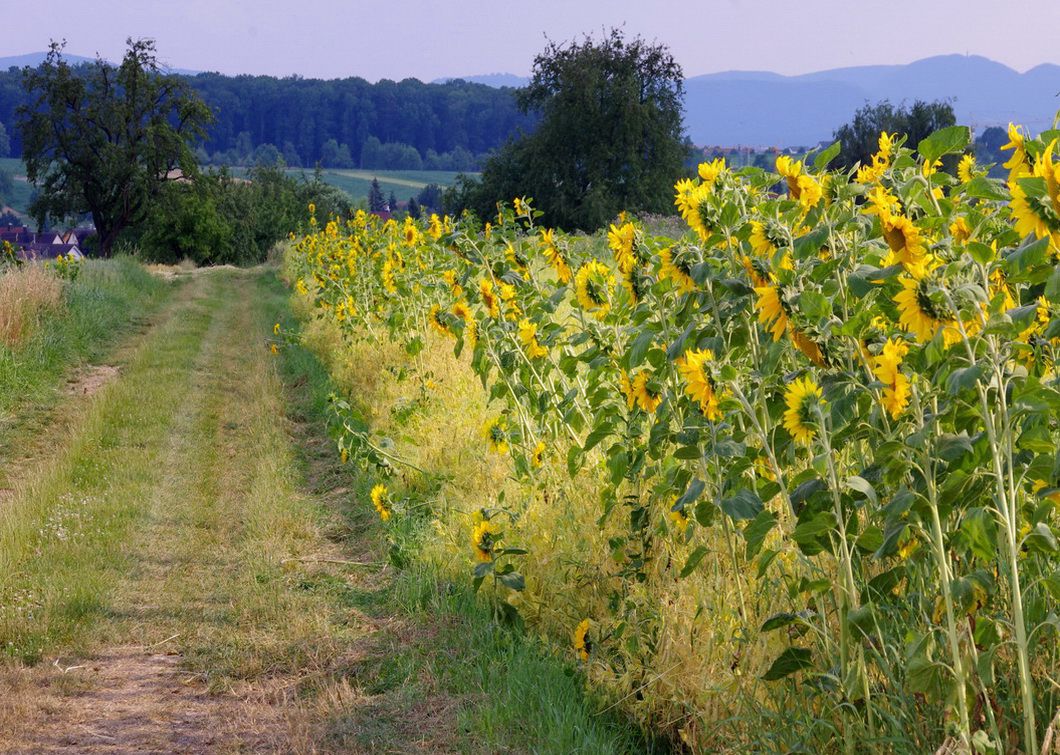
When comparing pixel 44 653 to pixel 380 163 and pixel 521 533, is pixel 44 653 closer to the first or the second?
pixel 521 533

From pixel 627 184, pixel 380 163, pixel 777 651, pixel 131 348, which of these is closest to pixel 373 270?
pixel 131 348

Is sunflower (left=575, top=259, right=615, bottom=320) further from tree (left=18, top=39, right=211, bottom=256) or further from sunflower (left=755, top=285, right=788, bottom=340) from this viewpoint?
tree (left=18, top=39, right=211, bottom=256)

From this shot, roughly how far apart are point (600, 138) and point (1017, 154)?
40344mm

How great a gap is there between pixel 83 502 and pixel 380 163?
10937 cm

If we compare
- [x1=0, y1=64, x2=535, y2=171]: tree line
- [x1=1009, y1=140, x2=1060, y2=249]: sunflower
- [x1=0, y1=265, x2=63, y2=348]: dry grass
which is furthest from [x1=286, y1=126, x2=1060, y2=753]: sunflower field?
[x1=0, y1=64, x2=535, y2=171]: tree line

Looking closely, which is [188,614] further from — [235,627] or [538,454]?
[538,454]

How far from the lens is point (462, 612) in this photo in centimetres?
417

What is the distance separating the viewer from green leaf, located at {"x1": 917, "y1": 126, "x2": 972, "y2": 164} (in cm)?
226

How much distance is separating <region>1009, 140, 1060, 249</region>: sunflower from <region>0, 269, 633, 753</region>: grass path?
1.78 metres

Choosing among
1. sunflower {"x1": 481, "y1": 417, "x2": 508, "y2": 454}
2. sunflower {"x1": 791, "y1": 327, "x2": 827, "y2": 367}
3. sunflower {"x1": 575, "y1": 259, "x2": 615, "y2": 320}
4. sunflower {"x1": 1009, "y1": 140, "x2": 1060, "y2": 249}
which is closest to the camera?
sunflower {"x1": 1009, "y1": 140, "x2": 1060, "y2": 249}

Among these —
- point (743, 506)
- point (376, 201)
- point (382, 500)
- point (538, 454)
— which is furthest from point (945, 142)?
point (376, 201)

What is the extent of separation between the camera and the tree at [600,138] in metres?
41.1

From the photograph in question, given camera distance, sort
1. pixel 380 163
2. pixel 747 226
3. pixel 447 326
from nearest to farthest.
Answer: pixel 747 226, pixel 447 326, pixel 380 163

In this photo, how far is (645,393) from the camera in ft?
11.2
